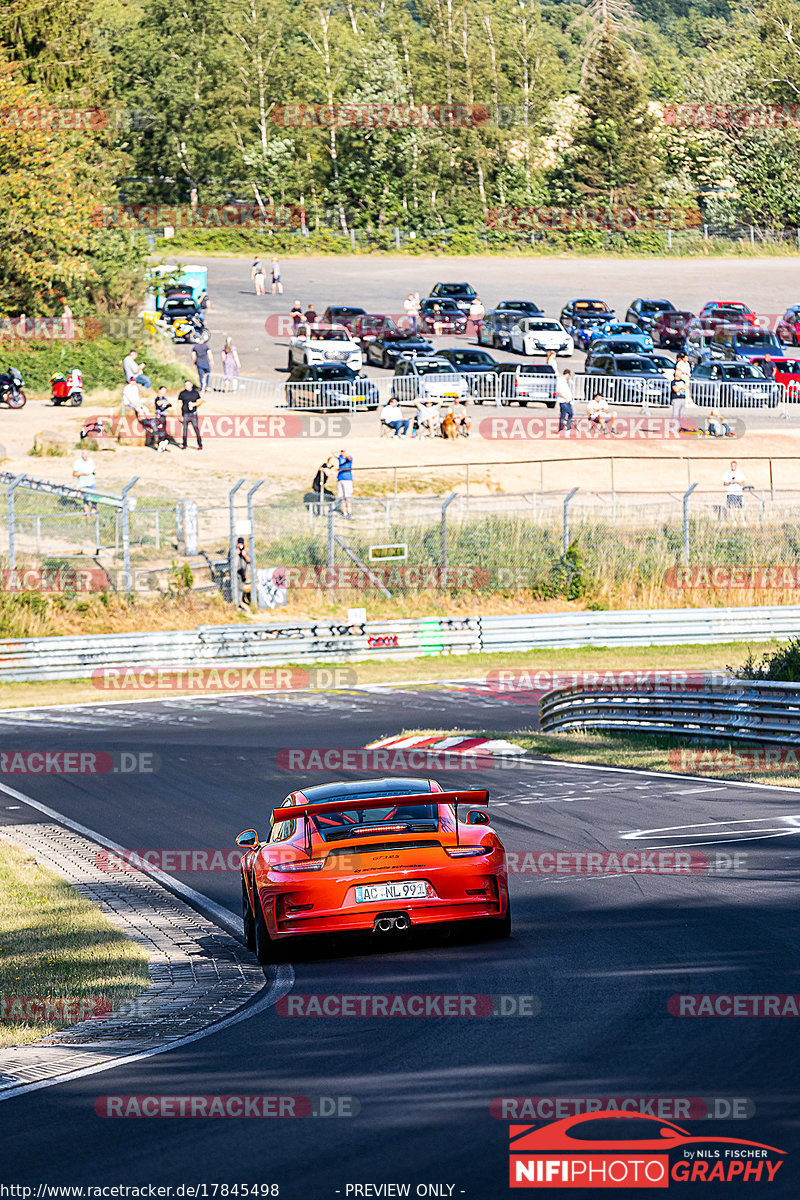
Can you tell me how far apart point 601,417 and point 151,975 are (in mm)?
37708

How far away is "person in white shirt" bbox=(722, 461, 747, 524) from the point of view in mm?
34875

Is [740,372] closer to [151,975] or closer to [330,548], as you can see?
[330,548]

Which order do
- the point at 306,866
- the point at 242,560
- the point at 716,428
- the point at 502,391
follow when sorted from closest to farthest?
1. the point at 306,866
2. the point at 242,560
3. the point at 716,428
4. the point at 502,391

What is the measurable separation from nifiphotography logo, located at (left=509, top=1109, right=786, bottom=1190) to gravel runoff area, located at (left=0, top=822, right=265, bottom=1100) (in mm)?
2571

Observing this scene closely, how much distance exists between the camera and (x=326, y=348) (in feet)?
174

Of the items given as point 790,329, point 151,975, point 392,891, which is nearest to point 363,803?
point 392,891

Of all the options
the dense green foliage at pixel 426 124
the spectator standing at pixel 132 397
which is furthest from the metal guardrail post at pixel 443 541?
→ the dense green foliage at pixel 426 124

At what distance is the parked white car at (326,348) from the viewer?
52781 mm

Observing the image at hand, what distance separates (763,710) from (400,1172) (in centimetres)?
1380

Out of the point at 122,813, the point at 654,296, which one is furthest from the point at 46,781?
the point at 654,296

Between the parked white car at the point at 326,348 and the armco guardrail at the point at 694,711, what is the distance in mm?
29708

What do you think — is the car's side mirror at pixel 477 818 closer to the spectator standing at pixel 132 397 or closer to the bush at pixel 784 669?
the bush at pixel 784 669

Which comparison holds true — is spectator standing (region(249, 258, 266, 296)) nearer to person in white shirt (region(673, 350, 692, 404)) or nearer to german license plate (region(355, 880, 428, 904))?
person in white shirt (region(673, 350, 692, 404))

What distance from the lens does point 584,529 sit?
115 ft
